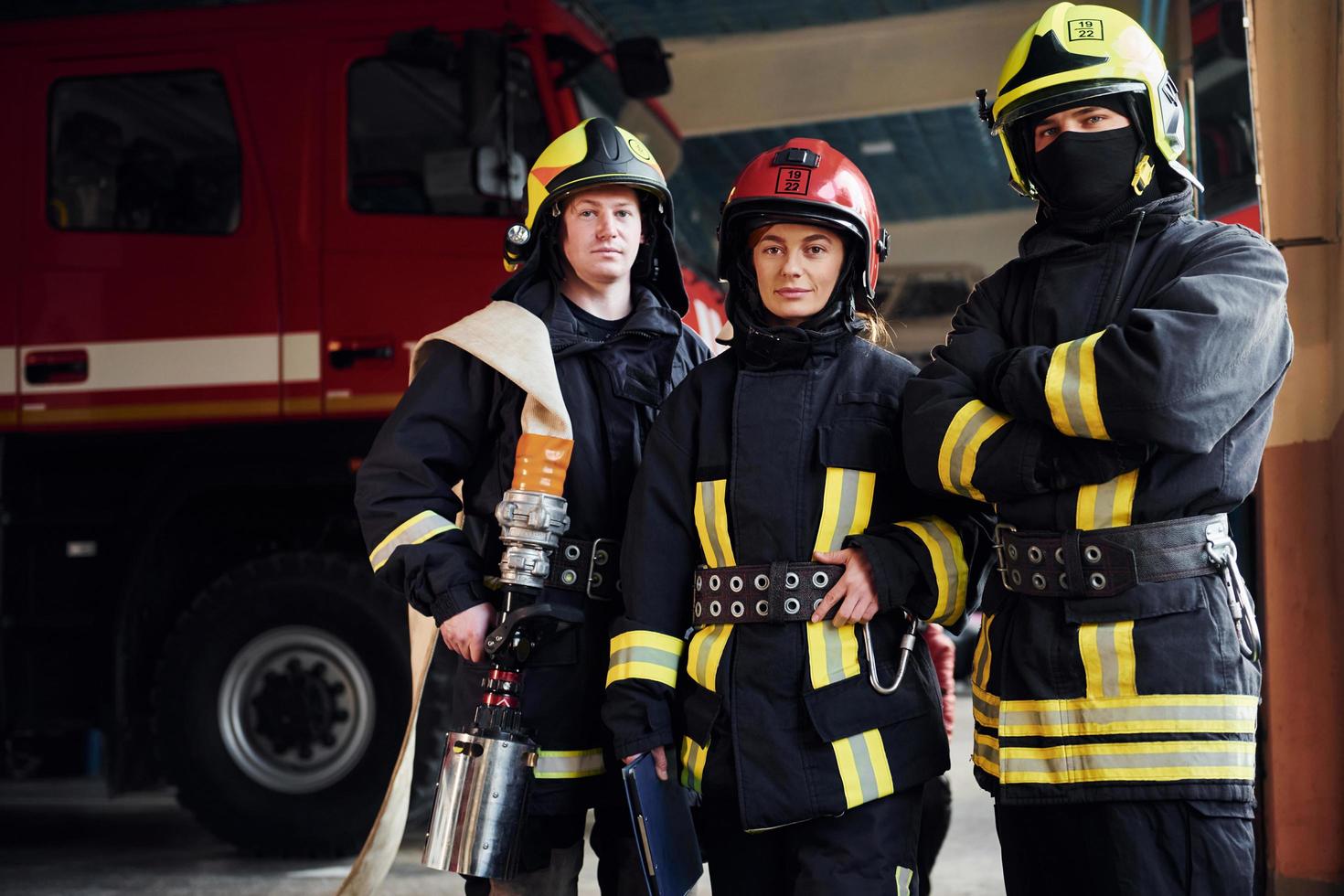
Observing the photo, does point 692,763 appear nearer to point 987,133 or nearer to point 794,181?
point 794,181

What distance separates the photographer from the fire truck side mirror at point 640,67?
15.4 feet

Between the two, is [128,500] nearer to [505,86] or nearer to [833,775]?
[505,86]

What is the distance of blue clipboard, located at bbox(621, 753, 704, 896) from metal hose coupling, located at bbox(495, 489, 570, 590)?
40 centimetres

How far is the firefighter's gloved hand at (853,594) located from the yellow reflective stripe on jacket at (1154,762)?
1.18ft

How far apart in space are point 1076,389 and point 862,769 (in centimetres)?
69

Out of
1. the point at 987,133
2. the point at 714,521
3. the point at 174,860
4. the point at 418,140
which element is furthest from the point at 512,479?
the point at 987,133

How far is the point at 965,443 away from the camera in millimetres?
2098

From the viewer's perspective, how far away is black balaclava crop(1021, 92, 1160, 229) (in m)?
2.13

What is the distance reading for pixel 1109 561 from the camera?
199 centimetres

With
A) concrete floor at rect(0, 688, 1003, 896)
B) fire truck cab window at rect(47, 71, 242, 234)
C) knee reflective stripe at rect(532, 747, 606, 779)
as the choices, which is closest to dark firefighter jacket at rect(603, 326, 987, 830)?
knee reflective stripe at rect(532, 747, 606, 779)

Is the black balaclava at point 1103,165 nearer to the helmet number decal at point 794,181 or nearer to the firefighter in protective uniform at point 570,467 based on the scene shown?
the helmet number decal at point 794,181

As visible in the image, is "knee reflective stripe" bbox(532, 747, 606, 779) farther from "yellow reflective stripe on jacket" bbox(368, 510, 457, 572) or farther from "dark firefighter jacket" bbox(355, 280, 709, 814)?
"yellow reflective stripe on jacket" bbox(368, 510, 457, 572)

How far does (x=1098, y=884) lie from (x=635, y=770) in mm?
732

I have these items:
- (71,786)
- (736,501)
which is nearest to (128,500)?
(71,786)
